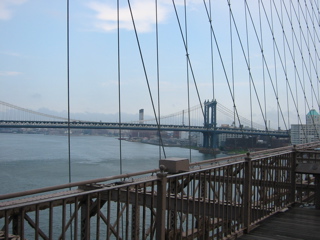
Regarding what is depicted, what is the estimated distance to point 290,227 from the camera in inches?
150

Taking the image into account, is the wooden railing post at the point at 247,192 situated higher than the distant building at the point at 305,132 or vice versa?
the distant building at the point at 305,132

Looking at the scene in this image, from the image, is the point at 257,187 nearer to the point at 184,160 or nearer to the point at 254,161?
the point at 254,161

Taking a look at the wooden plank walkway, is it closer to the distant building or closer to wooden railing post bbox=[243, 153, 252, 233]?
wooden railing post bbox=[243, 153, 252, 233]

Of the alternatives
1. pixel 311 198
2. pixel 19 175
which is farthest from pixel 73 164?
pixel 311 198

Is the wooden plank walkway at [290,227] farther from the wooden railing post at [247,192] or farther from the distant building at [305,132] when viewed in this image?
the distant building at [305,132]

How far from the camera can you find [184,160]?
4.12m

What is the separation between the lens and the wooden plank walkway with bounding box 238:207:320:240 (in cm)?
349

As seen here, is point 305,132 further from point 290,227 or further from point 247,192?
point 247,192

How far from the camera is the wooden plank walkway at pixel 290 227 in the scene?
3.49 metres

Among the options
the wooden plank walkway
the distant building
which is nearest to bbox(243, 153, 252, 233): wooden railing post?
the wooden plank walkway

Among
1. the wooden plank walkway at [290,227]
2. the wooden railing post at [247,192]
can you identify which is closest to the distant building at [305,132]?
the wooden plank walkway at [290,227]

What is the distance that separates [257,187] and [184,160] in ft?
2.87

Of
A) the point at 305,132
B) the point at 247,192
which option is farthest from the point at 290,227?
the point at 305,132

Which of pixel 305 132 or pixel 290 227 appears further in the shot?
pixel 305 132
